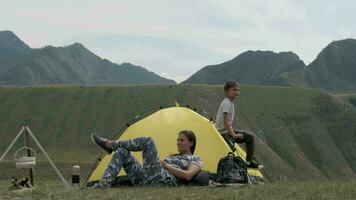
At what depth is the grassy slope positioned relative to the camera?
119250 millimetres

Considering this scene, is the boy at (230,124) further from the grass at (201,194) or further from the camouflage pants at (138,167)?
the grass at (201,194)

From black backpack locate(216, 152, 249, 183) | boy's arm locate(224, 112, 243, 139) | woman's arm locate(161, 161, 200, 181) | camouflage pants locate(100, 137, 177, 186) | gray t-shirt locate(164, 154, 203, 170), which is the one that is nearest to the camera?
camouflage pants locate(100, 137, 177, 186)

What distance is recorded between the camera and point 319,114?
460ft

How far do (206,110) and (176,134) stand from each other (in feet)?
368

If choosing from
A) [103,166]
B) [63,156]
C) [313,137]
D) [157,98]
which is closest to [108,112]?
[157,98]

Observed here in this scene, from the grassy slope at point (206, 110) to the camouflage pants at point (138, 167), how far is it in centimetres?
9618

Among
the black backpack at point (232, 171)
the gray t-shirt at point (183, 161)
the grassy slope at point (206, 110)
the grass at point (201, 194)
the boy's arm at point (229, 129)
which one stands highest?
the grassy slope at point (206, 110)

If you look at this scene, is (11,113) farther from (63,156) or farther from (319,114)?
(319,114)

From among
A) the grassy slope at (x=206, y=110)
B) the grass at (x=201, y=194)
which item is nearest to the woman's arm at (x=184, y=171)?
the grass at (x=201, y=194)

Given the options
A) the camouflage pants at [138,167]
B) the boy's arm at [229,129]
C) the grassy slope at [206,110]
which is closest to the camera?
the camouflage pants at [138,167]

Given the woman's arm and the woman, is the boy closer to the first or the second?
the woman

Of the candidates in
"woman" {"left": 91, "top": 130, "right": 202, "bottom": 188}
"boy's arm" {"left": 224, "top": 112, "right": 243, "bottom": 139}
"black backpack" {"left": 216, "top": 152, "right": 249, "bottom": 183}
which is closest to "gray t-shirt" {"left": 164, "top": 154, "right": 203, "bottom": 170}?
"woman" {"left": 91, "top": 130, "right": 202, "bottom": 188}

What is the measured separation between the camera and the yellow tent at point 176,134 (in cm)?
1569

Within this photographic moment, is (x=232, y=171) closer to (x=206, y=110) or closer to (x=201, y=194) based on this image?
(x=201, y=194)
